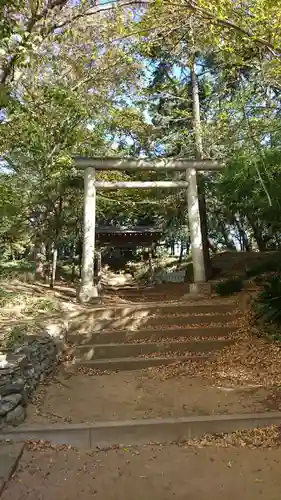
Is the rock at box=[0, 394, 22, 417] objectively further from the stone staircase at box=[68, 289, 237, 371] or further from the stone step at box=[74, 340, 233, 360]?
the stone step at box=[74, 340, 233, 360]

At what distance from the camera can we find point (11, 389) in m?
4.02

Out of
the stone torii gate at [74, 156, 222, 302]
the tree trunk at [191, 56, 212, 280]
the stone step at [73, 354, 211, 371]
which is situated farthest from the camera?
the tree trunk at [191, 56, 212, 280]

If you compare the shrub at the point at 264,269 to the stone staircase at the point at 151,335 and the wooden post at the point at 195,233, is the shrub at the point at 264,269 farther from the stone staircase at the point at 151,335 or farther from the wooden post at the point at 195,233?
the stone staircase at the point at 151,335

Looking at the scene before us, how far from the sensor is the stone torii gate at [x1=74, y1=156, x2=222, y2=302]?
999 centimetres

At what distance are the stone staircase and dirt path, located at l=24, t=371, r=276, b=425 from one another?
55cm

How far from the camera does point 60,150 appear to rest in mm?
9641

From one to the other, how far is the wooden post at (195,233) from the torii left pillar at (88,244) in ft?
8.80

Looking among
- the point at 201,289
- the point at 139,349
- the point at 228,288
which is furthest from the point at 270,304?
the point at 201,289

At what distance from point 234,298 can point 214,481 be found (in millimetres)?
6162

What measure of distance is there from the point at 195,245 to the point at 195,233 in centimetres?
33

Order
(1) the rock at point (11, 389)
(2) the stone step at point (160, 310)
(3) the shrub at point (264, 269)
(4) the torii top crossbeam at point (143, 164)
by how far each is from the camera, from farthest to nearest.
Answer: (3) the shrub at point (264, 269) → (4) the torii top crossbeam at point (143, 164) → (2) the stone step at point (160, 310) → (1) the rock at point (11, 389)

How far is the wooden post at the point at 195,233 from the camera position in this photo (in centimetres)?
1034

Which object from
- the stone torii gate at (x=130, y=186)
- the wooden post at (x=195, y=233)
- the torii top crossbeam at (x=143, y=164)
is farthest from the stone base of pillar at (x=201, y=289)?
the torii top crossbeam at (x=143, y=164)

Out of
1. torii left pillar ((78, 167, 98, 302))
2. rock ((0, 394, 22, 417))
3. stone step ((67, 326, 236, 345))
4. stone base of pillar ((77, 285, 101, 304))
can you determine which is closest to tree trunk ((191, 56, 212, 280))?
torii left pillar ((78, 167, 98, 302))
